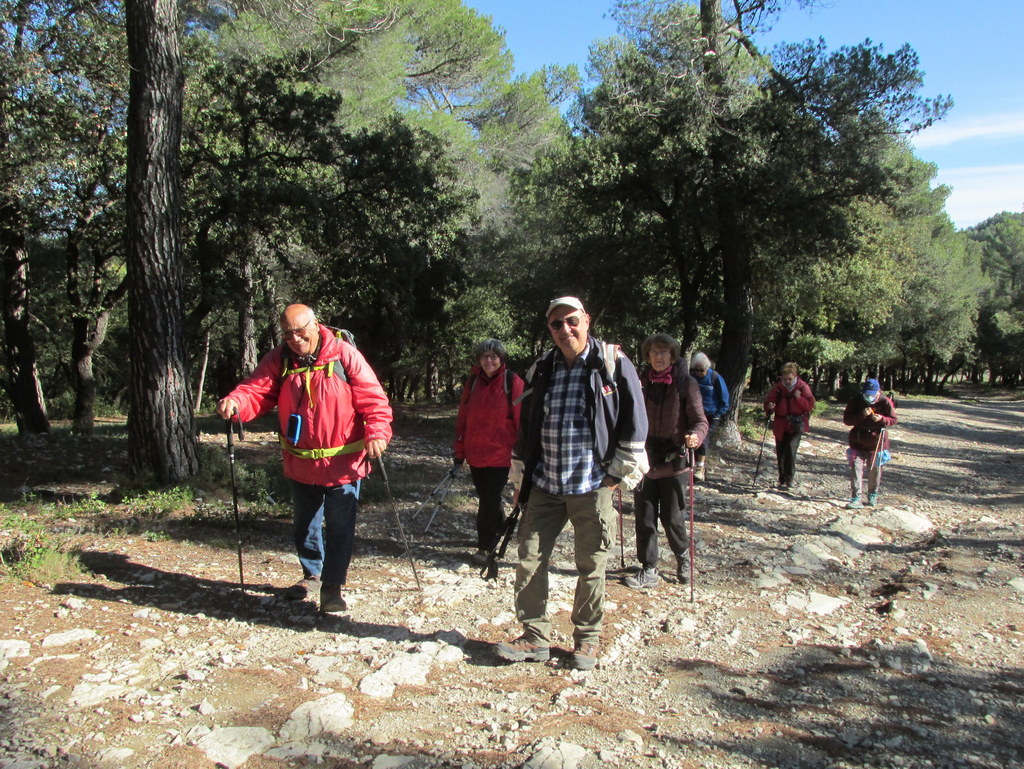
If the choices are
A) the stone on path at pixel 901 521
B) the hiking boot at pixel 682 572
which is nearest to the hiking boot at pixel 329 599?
the hiking boot at pixel 682 572

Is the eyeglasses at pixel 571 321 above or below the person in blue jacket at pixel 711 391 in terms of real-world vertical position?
above

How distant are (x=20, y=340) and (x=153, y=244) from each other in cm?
878

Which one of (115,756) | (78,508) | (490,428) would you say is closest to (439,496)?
(490,428)

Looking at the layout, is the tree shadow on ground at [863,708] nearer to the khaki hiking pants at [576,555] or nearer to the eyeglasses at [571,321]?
the khaki hiking pants at [576,555]

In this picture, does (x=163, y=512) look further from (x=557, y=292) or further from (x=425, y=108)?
(x=425, y=108)

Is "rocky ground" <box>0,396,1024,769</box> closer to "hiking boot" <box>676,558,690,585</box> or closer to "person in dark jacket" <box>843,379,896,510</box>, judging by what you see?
"hiking boot" <box>676,558,690,585</box>

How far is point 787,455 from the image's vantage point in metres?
10.5

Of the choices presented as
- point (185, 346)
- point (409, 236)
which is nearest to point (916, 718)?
point (185, 346)

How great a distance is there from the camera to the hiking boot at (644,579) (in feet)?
18.4

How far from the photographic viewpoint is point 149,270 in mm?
7477

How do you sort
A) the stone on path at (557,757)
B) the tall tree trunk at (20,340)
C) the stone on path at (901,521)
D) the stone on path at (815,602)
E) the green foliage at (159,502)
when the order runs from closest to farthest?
the stone on path at (557,757) < the stone on path at (815,602) < the green foliage at (159,502) < the stone on path at (901,521) < the tall tree trunk at (20,340)

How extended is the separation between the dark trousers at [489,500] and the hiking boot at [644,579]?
1115 mm

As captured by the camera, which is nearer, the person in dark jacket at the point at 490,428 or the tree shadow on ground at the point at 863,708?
the tree shadow on ground at the point at 863,708

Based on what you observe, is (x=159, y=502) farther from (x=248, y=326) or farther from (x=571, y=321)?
(x=248, y=326)
